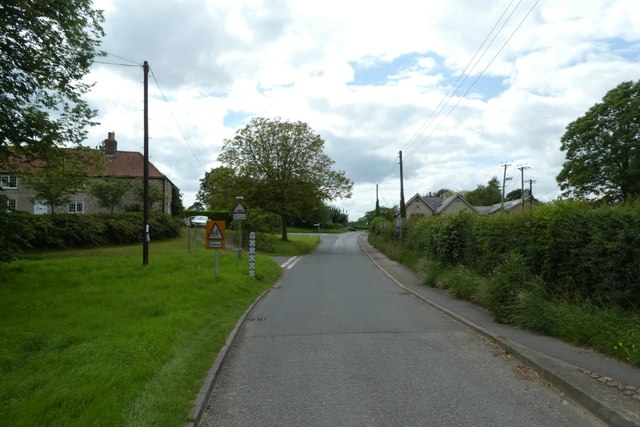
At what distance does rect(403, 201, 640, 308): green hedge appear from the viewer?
825 centimetres

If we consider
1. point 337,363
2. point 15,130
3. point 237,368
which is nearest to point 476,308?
point 337,363

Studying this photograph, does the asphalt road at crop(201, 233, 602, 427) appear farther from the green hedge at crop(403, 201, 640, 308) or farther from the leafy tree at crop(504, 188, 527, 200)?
the leafy tree at crop(504, 188, 527, 200)

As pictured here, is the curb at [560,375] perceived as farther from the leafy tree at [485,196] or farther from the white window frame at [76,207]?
the leafy tree at [485,196]

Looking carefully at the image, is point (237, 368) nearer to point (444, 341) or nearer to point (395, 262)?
point (444, 341)

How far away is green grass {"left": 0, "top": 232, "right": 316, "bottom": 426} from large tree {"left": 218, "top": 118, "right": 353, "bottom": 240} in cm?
2875

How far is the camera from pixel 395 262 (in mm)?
31891

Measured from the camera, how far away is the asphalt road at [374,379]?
17.1 ft

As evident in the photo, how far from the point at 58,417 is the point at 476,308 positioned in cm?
1018

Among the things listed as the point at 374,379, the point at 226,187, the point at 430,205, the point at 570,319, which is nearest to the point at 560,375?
the point at 374,379

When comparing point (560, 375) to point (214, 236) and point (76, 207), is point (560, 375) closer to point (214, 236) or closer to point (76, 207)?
point (214, 236)

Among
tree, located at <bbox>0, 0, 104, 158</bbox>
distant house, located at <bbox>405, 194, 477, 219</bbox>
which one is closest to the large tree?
tree, located at <bbox>0, 0, 104, 158</bbox>

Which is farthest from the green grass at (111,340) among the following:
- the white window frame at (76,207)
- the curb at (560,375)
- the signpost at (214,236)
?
the white window frame at (76,207)

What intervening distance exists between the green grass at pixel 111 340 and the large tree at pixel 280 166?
28747 mm

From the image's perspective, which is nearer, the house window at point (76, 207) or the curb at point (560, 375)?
the curb at point (560, 375)
